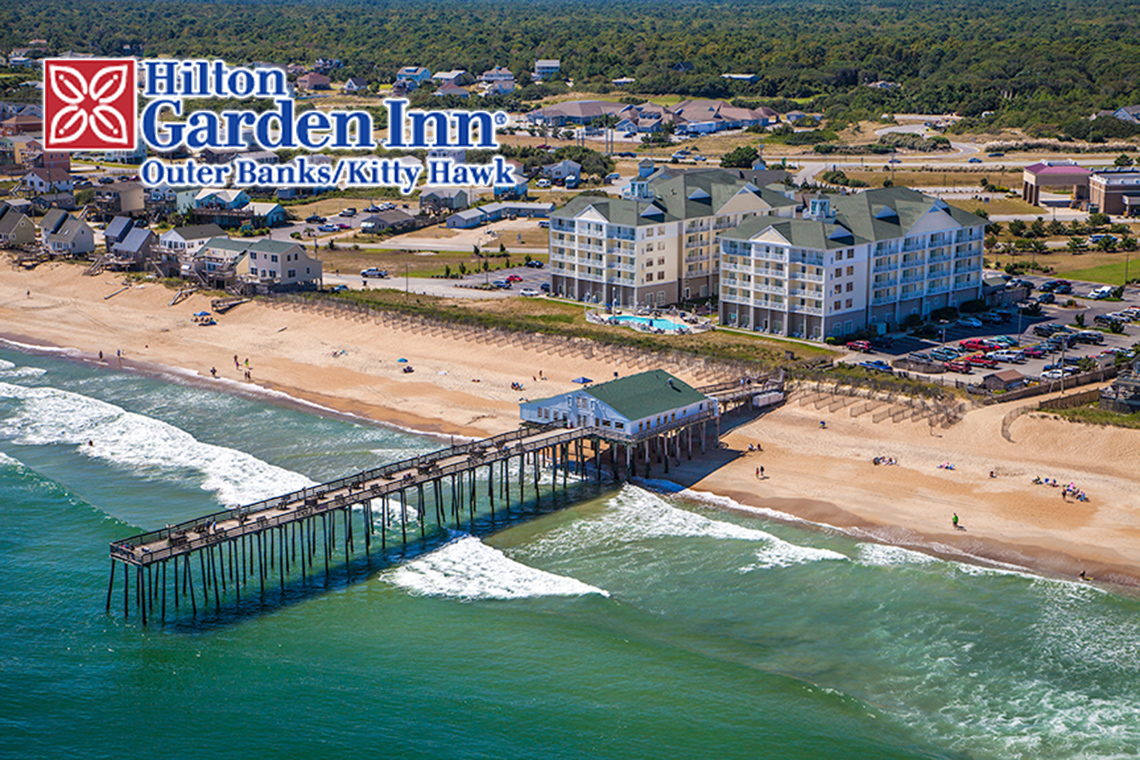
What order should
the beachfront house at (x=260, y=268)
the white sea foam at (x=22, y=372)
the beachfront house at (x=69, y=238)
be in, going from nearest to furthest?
the white sea foam at (x=22, y=372)
the beachfront house at (x=260, y=268)
the beachfront house at (x=69, y=238)

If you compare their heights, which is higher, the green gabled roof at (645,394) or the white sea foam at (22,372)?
the green gabled roof at (645,394)

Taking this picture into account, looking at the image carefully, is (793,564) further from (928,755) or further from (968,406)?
(968,406)

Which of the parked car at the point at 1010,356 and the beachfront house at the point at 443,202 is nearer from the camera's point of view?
the parked car at the point at 1010,356

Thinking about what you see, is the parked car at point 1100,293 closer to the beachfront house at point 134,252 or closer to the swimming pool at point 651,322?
the swimming pool at point 651,322

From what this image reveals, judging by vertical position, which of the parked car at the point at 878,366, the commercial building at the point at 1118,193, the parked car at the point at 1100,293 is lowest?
the parked car at the point at 878,366

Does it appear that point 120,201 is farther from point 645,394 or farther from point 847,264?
point 645,394

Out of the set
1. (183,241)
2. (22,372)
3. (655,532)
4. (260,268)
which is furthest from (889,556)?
(183,241)

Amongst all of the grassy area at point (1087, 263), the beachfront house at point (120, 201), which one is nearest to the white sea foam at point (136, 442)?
the beachfront house at point (120, 201)

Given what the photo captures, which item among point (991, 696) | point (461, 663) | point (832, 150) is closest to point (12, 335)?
point (461, 663)
